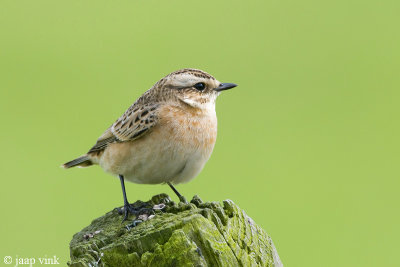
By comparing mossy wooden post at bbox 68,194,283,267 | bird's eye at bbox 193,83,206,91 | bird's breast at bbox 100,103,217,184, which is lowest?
mossy wooden post at bbox 68,194,283,267

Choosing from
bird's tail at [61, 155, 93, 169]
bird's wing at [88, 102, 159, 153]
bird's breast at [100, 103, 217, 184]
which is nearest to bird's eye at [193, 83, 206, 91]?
bird's breast at [100, 103, 217, 184]

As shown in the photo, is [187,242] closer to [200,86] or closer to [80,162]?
[200,86]

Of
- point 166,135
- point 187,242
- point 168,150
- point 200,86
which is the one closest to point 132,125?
point 166,135

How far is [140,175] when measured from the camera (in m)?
6.89

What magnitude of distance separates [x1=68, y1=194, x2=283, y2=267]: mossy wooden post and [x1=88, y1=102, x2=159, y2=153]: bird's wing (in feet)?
8.28

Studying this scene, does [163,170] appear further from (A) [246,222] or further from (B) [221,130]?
(B) [221,130]

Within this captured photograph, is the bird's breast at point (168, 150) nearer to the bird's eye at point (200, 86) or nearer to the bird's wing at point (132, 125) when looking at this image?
the bird's wing at point (132, 125)

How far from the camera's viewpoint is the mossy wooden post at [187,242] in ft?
12.1

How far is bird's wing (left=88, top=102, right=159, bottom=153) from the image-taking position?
22.6ft

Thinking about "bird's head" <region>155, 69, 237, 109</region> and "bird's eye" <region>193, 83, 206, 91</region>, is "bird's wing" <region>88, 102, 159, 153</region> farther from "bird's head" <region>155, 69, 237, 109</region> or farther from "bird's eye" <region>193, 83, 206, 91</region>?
"bird's eye" <region>193, 83, 206, 91</region>

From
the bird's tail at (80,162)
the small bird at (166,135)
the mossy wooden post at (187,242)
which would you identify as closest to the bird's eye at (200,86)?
the small bird at (166,135)

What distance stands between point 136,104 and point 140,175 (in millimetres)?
968

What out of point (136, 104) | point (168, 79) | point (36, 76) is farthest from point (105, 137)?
point (36, 76)

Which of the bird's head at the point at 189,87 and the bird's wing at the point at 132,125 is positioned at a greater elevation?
the bird's head at the point at 189,87
